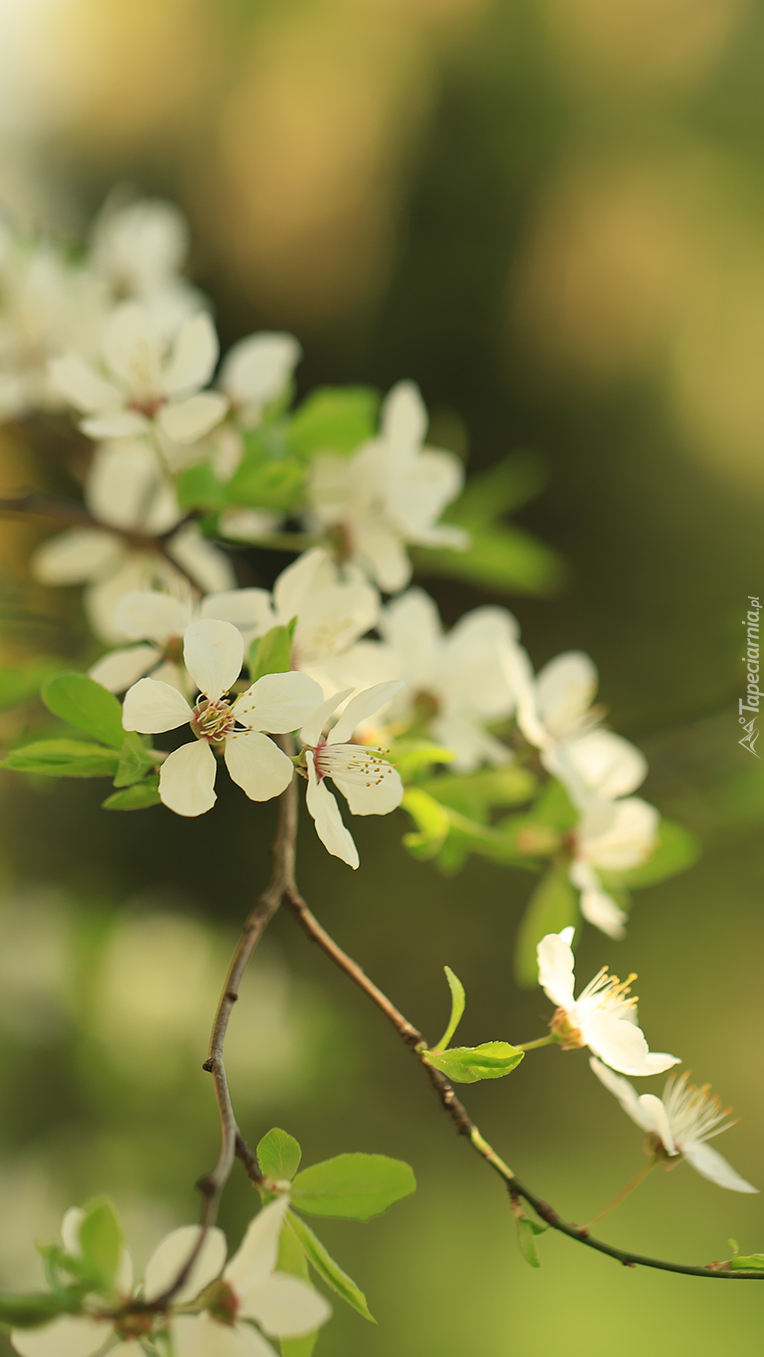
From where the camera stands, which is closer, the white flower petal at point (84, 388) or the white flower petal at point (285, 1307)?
the white flower petal at point (285, 1307)

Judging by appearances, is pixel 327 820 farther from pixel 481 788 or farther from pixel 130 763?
pixel 481 788

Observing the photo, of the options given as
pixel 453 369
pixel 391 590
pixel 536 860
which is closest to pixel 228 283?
pixel 453 369

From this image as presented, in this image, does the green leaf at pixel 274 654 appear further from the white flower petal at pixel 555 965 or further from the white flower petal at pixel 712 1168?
the white flower petal at pixel 712 1168

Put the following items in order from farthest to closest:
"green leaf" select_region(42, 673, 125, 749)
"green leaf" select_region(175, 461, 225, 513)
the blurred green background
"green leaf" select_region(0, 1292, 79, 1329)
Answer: the blurred green background
"green leaf" select_region(175, 461, 225, 513)
"green leaf" select_region(42, 673, 125, 749)
"green leaf" select_region(0, 1292, 79, 1329)

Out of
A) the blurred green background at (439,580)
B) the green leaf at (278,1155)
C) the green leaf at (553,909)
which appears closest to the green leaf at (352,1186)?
the green leaf at (278,1155)

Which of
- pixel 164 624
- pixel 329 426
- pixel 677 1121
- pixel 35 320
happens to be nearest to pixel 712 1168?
pixel 677 1121

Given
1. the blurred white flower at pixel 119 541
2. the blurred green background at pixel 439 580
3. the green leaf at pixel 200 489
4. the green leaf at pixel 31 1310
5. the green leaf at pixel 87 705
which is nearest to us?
the green leaf at pixel 31 1310

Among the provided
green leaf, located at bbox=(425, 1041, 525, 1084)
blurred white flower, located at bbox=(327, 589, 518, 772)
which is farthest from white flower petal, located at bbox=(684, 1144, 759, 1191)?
blurred white flower, located at bbox=(327, 589, 518, 772)

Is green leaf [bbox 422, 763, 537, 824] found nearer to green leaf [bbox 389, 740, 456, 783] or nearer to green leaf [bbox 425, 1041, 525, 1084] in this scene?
green leaf [bbox 389, 740, 456, 783]
